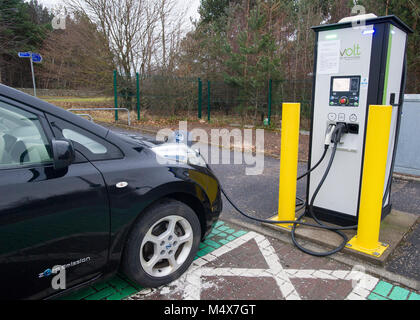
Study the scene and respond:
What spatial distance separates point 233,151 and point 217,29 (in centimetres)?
1097

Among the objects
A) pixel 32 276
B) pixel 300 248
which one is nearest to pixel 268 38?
pixel 300 248

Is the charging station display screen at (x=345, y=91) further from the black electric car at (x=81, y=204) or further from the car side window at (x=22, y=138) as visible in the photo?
the car side window at (x=22, y=138)

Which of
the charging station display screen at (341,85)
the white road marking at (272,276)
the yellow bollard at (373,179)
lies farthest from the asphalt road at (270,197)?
the charging station display screen at (341,85)

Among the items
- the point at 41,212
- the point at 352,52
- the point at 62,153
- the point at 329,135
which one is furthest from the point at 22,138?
the point at 352,52

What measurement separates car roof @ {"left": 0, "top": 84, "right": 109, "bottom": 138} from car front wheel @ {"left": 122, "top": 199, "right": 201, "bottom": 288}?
0.74m

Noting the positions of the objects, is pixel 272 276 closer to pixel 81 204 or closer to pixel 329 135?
pixel 329 135

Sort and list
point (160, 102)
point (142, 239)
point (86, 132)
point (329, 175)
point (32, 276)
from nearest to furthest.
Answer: point (32, 276) → point (86, 132) → point (142, 239) → point (329, 175) → point (160, 102)

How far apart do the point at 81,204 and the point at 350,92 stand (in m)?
2.82

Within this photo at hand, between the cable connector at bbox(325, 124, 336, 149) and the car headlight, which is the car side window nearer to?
the car headlight

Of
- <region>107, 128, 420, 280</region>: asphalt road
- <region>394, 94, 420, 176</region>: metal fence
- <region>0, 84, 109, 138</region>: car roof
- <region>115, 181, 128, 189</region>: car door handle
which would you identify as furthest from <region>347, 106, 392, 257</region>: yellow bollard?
<region>394, 94, 420, 176</region>: metal fence

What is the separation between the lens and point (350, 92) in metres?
3.28

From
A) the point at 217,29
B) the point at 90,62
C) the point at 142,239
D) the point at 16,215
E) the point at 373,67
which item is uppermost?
the point at 217,29
